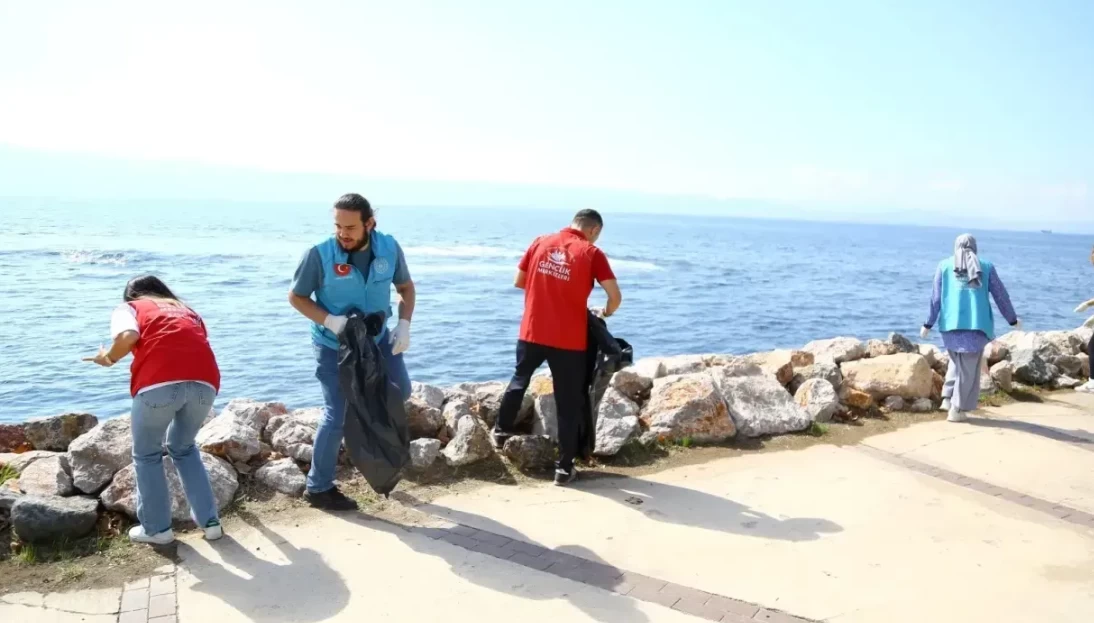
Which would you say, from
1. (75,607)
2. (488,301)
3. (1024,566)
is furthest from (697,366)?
(488,301)

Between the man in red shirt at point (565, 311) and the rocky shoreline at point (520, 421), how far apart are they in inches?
13.3

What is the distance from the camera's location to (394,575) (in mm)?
4238

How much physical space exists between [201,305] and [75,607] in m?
18.3

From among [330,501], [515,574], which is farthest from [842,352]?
[330,501]

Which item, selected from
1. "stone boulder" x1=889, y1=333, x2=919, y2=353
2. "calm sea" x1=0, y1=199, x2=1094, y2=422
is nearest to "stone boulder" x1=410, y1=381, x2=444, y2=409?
"calm sea" x1=0, y1=199, x2=1094, y2=422

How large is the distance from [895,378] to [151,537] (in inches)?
261

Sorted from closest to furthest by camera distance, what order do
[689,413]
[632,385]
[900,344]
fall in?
1. [689,413]
2. [632,385]
3. [900,344]

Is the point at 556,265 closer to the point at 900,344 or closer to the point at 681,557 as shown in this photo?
the point at 681,557

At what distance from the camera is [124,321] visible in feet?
13.7

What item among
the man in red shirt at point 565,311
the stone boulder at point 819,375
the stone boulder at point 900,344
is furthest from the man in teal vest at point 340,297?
the stone boulder at point 900,344

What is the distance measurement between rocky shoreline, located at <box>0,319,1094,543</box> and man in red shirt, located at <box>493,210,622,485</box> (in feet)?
1.11

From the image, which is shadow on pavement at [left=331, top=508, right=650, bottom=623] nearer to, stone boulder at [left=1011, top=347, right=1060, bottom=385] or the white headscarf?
the white headscarf

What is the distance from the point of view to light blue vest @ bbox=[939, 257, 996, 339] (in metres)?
7.74

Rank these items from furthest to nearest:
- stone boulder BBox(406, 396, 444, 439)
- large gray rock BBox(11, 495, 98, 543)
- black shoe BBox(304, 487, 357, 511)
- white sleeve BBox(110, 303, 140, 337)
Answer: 1. stone boulder BBox(406, 396, 444, 439)
2. black shoe BBox(304, 487, 357, 511)
3. large gray rock BBox(11, 495, 98, 543)
4. white sleeve BBox(110, 303, 140, 337)
